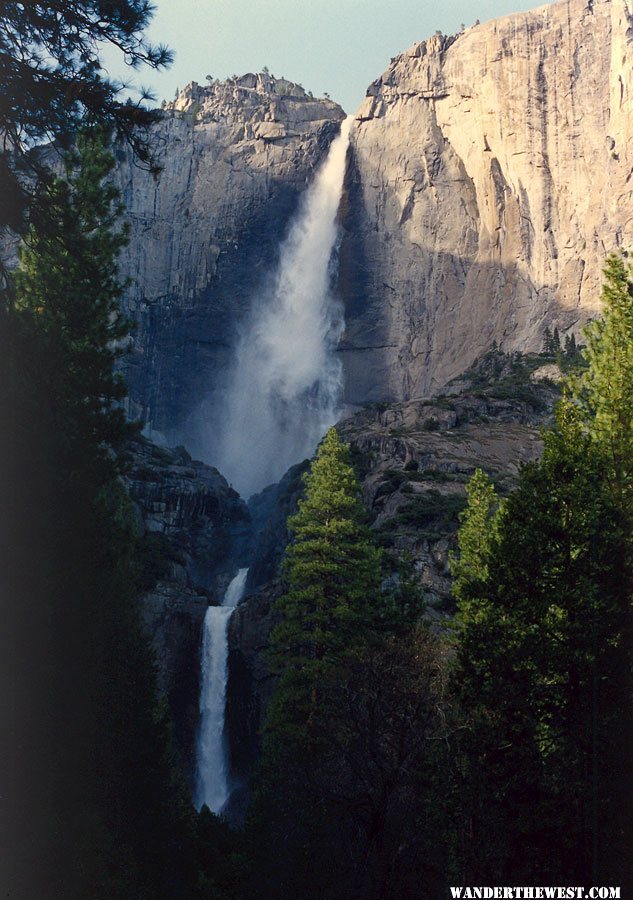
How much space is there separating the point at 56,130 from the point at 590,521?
12206 millimetres

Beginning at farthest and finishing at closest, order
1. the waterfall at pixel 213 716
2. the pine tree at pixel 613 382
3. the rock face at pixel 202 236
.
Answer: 1. the rock face at pixel 202 236
2. the waterfall at pixel 213 716
3. the pine tree at pixel 613 382

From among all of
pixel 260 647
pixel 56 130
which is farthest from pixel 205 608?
pixel 56 130

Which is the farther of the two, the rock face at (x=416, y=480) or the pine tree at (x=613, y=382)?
the rock face at (x=416, y=480)

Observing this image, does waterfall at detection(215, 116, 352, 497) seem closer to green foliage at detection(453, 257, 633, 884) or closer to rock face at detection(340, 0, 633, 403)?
rock face at detection(340, 0, 633, 403)

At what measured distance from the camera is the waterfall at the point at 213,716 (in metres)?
53.9

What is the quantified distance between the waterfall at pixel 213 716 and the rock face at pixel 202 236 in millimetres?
58137

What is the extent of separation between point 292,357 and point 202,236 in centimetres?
1626

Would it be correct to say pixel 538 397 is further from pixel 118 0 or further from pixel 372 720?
pixel 118 0

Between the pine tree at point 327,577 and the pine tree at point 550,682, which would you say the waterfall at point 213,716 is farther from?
the pine tree at point 550,682

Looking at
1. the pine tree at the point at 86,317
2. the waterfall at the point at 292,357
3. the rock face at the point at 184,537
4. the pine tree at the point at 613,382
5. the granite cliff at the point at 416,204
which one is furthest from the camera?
the waterfall at the point at 292,357

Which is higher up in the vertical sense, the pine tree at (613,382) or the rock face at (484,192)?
the rock face at (484,192)

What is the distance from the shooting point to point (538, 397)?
82.2 meters

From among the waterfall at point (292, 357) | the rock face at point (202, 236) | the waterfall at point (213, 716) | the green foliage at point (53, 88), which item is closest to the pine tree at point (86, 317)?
the green foliage at point (53, 88)

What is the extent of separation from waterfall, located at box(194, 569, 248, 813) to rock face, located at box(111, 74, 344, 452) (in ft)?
191
